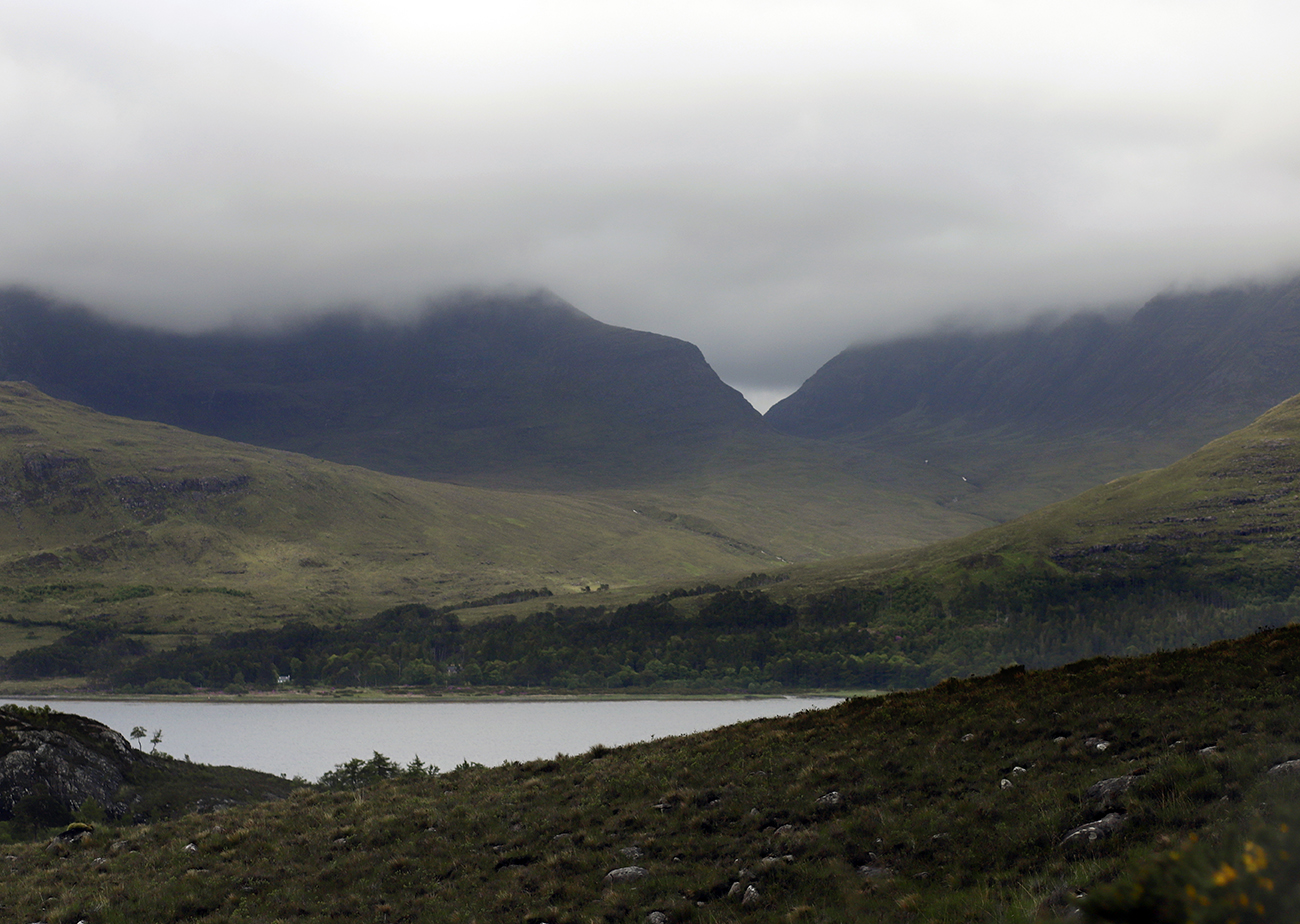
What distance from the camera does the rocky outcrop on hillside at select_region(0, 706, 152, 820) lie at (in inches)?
2095

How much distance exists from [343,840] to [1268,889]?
86.0 ft

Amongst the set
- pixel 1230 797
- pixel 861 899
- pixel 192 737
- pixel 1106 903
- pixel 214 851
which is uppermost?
pixel 1106 903

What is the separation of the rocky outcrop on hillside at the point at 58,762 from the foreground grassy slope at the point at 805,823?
20.9 metres

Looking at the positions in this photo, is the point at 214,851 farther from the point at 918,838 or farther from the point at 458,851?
the point at 918,838

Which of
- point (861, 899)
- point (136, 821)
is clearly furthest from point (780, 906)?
point (136, 821)

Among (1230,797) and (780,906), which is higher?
(1230,797)

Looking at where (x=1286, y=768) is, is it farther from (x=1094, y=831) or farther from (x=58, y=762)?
(x=58, y=762)

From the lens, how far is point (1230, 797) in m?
17.5

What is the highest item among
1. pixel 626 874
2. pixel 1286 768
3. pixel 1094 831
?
pixel 1286 768

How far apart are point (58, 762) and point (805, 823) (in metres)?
49.1

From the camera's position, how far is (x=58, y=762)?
55406 millimetres

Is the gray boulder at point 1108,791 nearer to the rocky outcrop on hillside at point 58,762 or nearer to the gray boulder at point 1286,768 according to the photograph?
the gray boulder at point 1286,768

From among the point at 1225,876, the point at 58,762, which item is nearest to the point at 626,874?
the point at 1225,876

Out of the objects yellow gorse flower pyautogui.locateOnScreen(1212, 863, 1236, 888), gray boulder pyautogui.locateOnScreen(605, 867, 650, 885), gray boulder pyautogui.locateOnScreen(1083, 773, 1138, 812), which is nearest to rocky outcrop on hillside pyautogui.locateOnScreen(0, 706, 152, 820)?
gray boulder pyautogui.locateOnScreen(605, 867, 650, 885)
